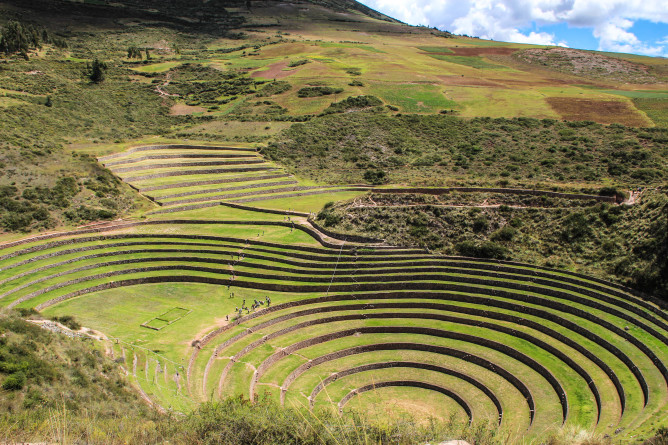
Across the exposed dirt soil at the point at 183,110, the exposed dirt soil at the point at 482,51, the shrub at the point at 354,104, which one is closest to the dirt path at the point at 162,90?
the exposed dirt soil at the point at 183,110

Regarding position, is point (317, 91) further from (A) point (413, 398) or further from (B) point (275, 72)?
(A) point (413, 398)

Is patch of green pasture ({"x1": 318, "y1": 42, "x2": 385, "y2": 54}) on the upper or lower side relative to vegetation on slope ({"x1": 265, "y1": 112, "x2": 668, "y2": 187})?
upper

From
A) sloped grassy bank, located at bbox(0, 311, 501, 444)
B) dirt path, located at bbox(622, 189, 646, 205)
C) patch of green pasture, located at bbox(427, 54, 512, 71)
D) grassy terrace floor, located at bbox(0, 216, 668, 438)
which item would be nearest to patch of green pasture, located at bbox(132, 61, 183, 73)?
patch of green pasture, located at bbox(427, 54, 512, 71)

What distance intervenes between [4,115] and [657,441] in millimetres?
68712

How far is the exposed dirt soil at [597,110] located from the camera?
63.7 m

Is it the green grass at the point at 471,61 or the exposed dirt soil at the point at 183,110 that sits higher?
the green grass at the point at 471,61

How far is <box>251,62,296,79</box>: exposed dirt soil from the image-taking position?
93062mm

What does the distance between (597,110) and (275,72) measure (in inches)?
2391

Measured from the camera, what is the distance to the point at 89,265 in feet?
113

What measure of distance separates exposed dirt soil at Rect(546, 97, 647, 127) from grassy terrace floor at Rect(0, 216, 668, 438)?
45.3 m

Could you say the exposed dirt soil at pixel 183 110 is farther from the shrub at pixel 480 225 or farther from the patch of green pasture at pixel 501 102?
the shrub at pixel 480 225

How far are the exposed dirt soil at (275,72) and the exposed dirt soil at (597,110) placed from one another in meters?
50.6

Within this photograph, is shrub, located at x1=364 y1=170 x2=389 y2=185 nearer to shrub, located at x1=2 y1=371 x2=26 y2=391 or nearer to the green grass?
shrub, located at x1=2 y1=371 x2=26 y2=391

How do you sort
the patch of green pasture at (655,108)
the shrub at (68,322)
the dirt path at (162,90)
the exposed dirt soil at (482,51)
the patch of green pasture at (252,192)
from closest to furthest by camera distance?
the shrub at (68,322) → the patch of green pasture at (252,192) → the patch of green pasture at (655,108) → the dirt path at (162,90) → the exposed dirt soil at (482,51)
